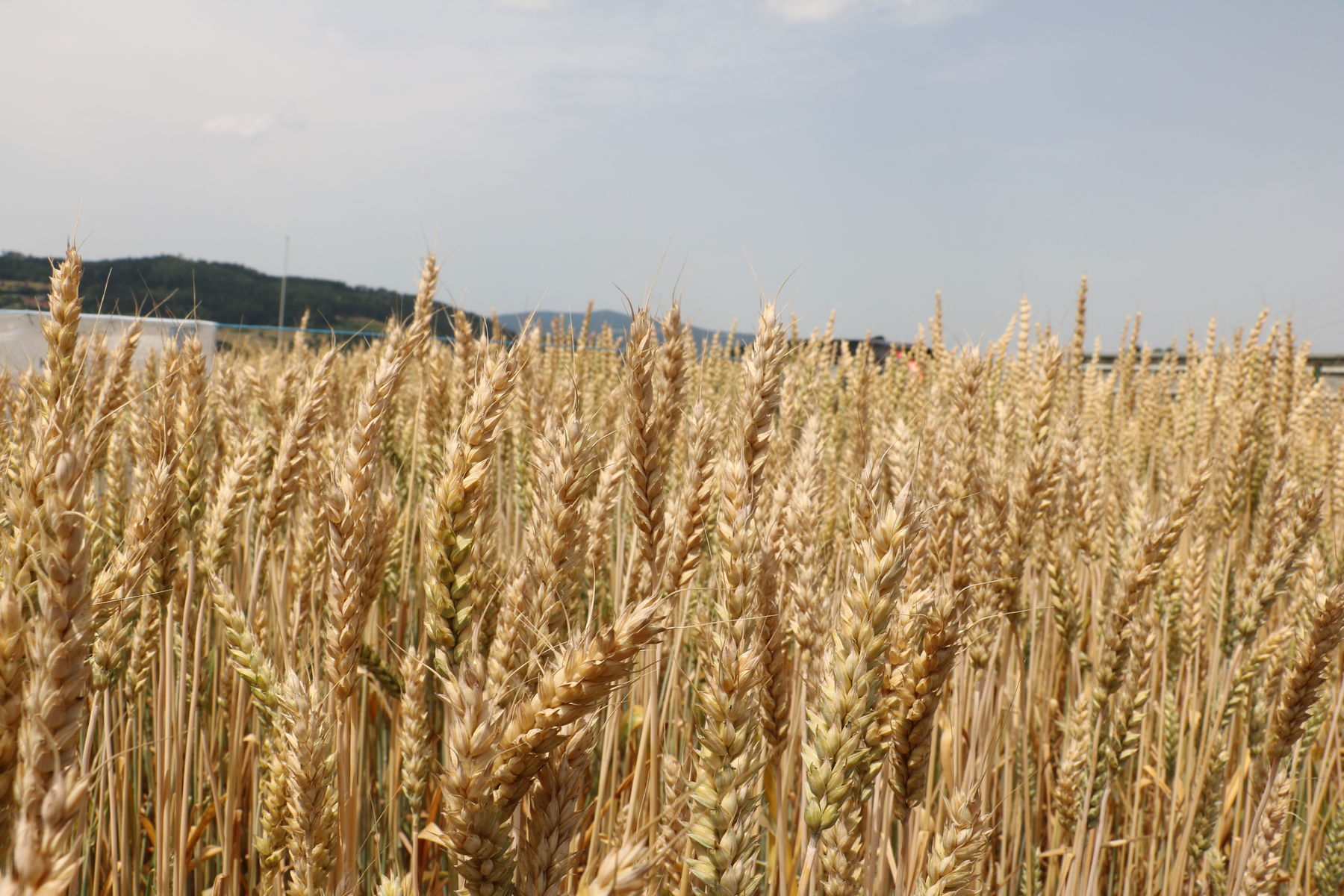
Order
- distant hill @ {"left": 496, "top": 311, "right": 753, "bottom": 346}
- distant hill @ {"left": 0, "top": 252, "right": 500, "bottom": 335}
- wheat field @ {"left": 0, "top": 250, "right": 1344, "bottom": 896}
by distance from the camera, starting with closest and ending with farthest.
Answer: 1. wheat field @ {"left": 0, "top": 250, "right": 1344, "bottom": 896}
2. distant hill @ {"left": 496, "top": 311, "right": 753, "bottom": 346}
3. distant hill @ {"left": 0, "top": 252, "right": 500, "bottom": 335}

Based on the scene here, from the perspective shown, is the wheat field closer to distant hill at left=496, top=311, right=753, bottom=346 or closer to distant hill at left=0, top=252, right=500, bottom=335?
distant hill at left=496, top=311, right=753, bottom=346

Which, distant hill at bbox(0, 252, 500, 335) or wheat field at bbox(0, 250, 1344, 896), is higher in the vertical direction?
distant hill at bbox(0, 252, 500, 335)

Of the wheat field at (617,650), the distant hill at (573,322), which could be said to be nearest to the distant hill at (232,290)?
the distant hill at (573,322)

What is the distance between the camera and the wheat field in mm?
742

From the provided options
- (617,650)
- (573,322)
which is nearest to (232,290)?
(573,322)

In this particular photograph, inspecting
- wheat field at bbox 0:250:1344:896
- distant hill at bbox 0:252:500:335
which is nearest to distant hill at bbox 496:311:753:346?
wheat field at bbox 0:250:1344:896

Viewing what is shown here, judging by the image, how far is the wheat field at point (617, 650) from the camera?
0.74 meters

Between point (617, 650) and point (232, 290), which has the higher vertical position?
point (232, 290)

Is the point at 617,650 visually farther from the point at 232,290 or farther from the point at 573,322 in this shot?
the point at 232,290

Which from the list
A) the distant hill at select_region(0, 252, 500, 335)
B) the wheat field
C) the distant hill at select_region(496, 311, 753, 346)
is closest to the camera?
the wheat field

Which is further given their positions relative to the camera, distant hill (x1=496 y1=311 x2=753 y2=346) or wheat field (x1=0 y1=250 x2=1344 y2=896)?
distant hill (x1=496 y1=311 x2=753 y2=346)

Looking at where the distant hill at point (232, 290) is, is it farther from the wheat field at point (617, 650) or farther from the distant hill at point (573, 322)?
the wheat field at point (617, 650)

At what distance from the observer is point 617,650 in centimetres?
65

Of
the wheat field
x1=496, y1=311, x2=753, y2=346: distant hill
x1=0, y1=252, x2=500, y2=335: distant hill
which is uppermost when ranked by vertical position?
x1=0, y1=252, x2=500, y2=335: distant hill
